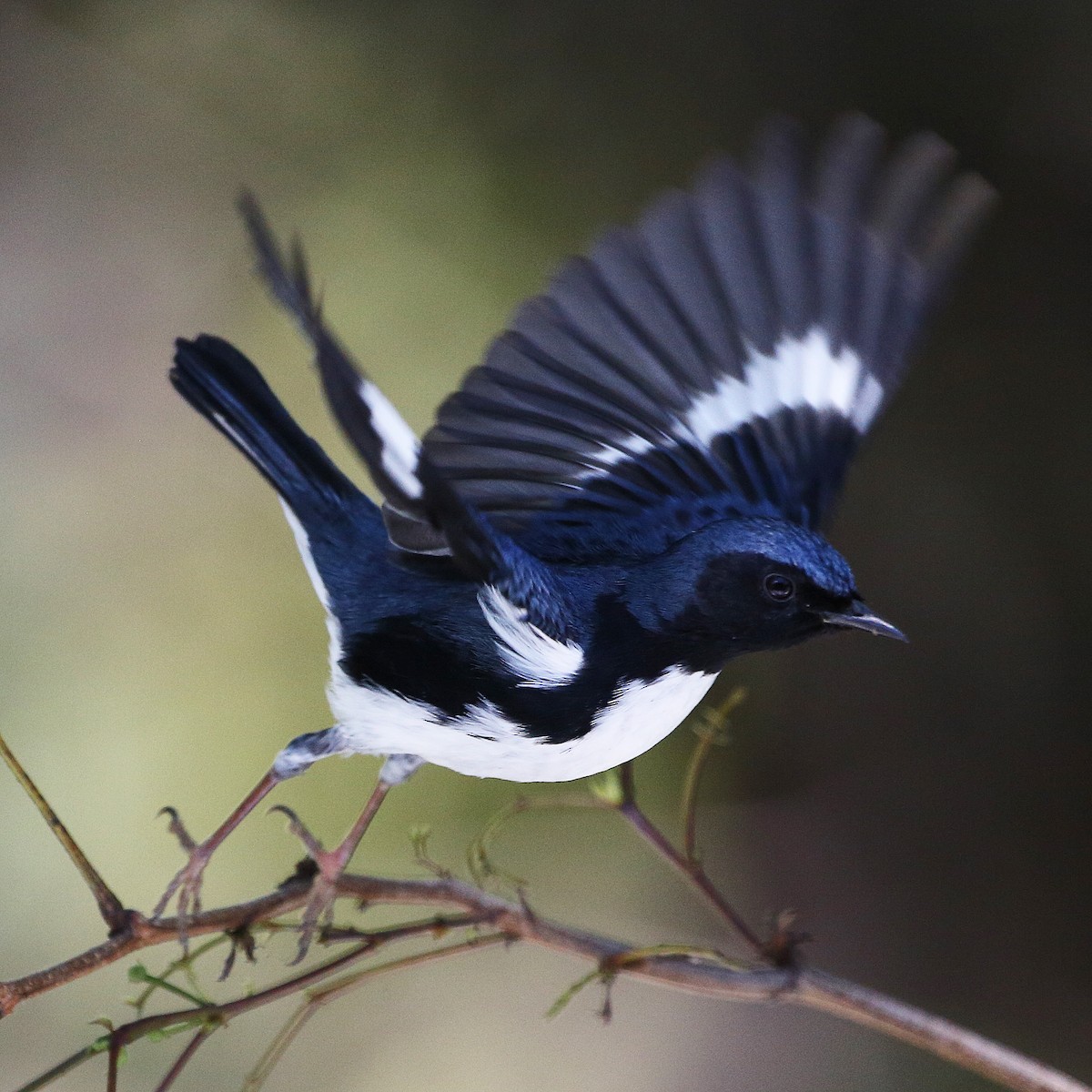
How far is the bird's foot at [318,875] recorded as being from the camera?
1289mm

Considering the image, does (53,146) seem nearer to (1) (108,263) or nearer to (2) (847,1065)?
(1) (108,263)

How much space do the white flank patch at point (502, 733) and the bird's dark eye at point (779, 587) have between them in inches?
6.3

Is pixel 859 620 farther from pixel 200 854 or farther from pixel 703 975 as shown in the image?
pixel 200 854

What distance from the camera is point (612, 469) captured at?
1.84m

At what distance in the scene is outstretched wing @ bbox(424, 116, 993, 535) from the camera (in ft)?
5.83

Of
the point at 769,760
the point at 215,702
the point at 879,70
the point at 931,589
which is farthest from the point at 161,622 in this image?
the point at 879,70

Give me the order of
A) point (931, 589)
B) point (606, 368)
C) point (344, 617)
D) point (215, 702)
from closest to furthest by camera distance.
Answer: point (344, 617) → point (606, 368) → point (215, 702) → point (931, 589)

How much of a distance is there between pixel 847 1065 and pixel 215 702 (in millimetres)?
1791

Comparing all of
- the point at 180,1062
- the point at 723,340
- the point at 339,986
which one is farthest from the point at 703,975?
the point at 723,340

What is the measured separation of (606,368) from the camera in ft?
6.05

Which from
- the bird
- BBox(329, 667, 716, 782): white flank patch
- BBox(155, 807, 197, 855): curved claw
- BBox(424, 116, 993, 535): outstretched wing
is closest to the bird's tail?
the bird

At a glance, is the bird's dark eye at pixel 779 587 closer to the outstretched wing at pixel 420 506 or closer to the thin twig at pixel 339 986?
the outstretched wing at pixel 420 506

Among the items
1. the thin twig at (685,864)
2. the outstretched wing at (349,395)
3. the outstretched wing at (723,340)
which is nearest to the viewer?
the outstretched wing at (349,395)

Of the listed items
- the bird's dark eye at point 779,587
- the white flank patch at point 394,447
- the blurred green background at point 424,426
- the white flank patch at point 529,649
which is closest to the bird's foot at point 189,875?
the white flank patch at point 529,649
